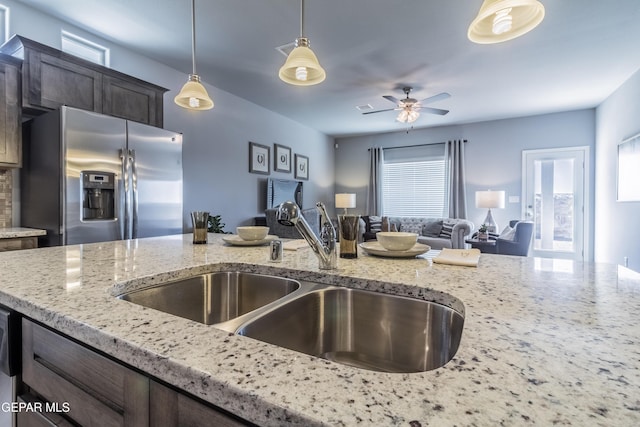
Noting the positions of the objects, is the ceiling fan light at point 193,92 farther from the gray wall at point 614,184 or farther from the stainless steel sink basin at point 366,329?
the gray wall at point 614,184

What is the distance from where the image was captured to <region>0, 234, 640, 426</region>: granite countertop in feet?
1.09

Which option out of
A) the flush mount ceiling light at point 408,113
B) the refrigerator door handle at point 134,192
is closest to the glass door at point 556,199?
the flush mount ceiling light at point 408,113

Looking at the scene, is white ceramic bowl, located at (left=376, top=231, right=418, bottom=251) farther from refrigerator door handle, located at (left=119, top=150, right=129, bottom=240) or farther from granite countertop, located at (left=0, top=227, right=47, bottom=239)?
Result: granite countertop, located at (left=0, top=227, right=47, bottom=239)

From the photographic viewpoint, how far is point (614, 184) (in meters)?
4.17

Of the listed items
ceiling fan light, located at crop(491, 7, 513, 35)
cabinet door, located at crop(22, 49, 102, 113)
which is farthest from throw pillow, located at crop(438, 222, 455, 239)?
cabinet door, located at crop(22, 49, 102, 113)

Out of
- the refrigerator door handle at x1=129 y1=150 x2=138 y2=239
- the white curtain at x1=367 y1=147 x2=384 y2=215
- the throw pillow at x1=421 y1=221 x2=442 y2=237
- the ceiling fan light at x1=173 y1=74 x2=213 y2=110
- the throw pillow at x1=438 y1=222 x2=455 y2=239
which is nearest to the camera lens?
the ceiling fan light at x1=173 y1=74 x2=213 y2=110

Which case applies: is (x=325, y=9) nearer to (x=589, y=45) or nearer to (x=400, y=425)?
(x=589, y=45)

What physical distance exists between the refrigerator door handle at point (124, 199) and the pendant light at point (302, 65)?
163 cm

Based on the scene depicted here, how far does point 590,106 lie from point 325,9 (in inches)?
191

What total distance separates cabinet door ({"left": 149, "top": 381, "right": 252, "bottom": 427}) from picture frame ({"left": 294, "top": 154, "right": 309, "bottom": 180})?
5.48 meters

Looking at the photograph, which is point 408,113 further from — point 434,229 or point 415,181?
point 415,181

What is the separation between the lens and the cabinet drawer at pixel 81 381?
20.3 inches

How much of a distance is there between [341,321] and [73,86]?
2.87m

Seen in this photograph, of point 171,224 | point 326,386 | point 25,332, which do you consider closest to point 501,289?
point 326,386
